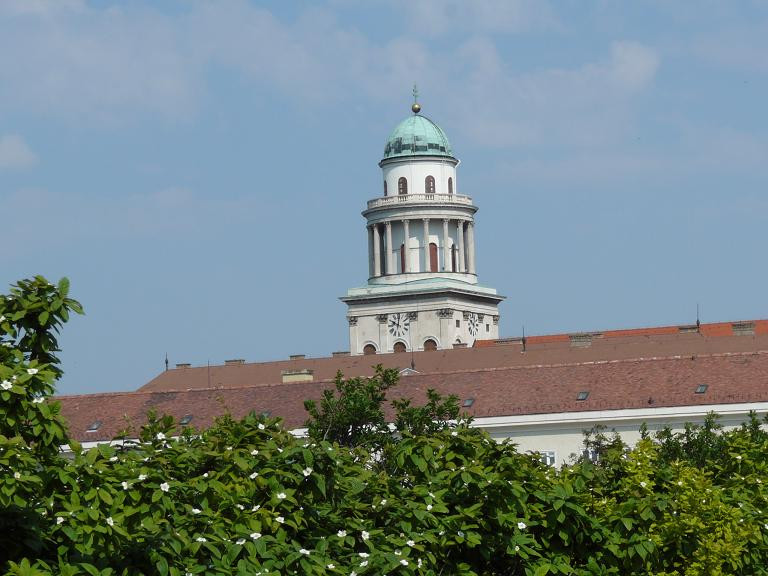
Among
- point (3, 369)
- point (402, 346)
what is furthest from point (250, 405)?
point (3, 369)

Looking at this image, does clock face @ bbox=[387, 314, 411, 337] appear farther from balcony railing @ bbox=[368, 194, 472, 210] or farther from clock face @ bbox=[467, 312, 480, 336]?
balcony railing @ bbox=[368, 194, 472, 210]

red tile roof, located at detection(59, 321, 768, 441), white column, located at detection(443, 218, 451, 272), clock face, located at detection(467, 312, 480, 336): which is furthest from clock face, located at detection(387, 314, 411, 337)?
red tile roof, located at detection(59, 321, 768, 441)

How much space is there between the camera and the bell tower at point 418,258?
148125mm

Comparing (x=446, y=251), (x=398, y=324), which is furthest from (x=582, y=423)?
(x=446, y=251)

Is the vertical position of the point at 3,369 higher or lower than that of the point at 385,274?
lower

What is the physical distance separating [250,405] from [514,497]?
65.9 m

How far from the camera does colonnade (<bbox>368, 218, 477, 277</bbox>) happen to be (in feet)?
A: 503

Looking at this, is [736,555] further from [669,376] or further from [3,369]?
[669,376]

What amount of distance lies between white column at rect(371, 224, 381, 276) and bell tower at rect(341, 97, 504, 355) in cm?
7

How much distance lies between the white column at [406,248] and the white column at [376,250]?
1.83m

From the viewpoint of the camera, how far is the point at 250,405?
93000 mm

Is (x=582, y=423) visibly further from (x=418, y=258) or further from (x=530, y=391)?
(x=418, y=258)

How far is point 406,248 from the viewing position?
502 ft

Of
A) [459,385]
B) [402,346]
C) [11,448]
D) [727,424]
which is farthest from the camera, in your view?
[402,346]
